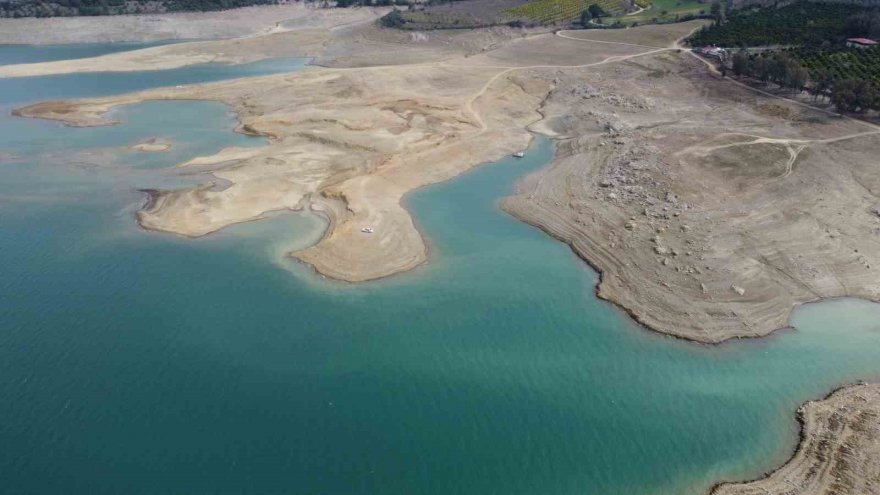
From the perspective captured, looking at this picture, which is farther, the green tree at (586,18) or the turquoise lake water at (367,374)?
the green tree at (586,18)

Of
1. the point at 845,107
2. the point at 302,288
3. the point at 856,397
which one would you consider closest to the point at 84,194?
the point at 302,288

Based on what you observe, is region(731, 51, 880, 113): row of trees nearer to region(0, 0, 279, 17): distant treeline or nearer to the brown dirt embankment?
the brown dirt embankment

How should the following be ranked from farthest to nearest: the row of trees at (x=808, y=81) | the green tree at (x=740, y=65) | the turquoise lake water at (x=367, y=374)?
the green tree at (x=740, y=65)
the row of trees at (x=808, y=81)
the turquoise lake water at (x=367, y=374)

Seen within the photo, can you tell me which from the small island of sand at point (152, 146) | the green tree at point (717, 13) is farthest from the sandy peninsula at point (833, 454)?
the green tree at point (717, 13)

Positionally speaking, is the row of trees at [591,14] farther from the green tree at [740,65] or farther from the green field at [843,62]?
the green field at [843,62]

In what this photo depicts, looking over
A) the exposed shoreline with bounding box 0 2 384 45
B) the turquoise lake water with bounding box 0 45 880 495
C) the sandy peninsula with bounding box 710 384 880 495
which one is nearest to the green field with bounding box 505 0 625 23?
the exposed shoreline with bounding box 0 2 384 45

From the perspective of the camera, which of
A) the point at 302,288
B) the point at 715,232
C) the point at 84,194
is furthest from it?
the point at 84,194

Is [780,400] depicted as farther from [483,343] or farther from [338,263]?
[338,263]
